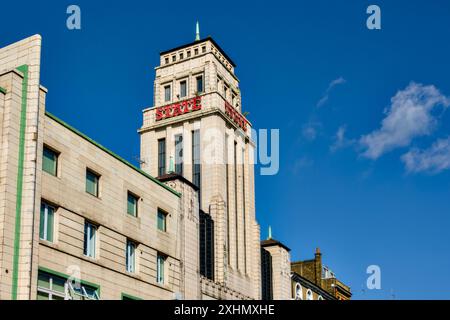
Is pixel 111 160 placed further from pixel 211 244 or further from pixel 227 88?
pixel 227 88

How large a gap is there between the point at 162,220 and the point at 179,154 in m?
21.0

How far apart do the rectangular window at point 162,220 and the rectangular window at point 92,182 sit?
6.49 meters

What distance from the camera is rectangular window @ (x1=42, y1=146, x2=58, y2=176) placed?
1391 inches

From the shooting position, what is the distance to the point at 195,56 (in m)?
70.6

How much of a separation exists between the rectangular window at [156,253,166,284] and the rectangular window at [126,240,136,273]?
2.44 meters

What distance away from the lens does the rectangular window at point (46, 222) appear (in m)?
34.3

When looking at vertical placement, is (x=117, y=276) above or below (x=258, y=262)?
below

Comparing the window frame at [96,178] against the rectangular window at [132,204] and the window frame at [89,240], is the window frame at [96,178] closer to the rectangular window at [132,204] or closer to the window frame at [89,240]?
the window frame at [89,240]

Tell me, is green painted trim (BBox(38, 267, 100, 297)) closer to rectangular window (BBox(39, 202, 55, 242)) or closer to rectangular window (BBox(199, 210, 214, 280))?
rectangular window (BBox(39, 202, 55, 242))

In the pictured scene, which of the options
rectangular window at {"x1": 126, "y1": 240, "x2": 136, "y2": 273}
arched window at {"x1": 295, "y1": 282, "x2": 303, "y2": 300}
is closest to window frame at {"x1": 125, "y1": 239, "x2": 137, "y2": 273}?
rectangular window at {"x1": 126, "y1": 240, "x2": 136, "y2": 273}

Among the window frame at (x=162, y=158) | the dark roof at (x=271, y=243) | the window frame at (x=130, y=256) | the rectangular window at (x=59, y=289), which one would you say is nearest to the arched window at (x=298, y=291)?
the dark roof at (x=271, y=243)

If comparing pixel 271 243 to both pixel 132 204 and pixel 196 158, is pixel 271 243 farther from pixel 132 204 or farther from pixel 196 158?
pixel 132 204
